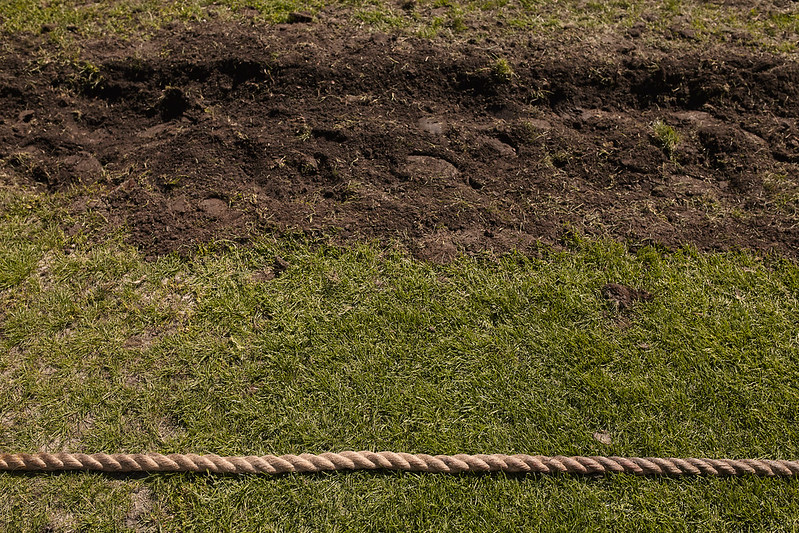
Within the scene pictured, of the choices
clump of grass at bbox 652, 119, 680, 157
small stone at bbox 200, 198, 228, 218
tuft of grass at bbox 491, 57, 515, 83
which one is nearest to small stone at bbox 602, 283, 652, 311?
clump of grass at bbox 652, 119, 680, 157

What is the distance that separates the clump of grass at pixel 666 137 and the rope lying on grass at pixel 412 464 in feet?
7.69

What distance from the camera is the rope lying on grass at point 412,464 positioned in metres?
3.00

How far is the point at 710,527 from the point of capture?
291 centimetres

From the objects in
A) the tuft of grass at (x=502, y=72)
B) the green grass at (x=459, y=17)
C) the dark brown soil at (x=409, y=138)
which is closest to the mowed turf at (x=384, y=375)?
the dark brown soil at (x=409, y=138)

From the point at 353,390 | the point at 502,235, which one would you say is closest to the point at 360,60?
the point at 502,235

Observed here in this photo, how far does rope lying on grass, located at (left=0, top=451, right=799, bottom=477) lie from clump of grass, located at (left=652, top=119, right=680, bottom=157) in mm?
2343

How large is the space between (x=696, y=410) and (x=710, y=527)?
61 centimetres

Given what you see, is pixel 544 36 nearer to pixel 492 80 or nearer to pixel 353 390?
pixel 492 80

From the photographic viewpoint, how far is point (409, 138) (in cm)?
455

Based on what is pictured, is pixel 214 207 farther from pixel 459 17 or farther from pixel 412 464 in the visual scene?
pixel 459 17

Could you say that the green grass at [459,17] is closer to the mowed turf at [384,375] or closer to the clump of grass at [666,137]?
the clump of grass at [666,137]

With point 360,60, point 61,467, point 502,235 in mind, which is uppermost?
point 360,60

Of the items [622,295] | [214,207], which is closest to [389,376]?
[622,295]

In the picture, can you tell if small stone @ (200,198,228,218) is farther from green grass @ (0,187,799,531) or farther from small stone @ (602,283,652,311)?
small stone @ (602,283,652,311)
